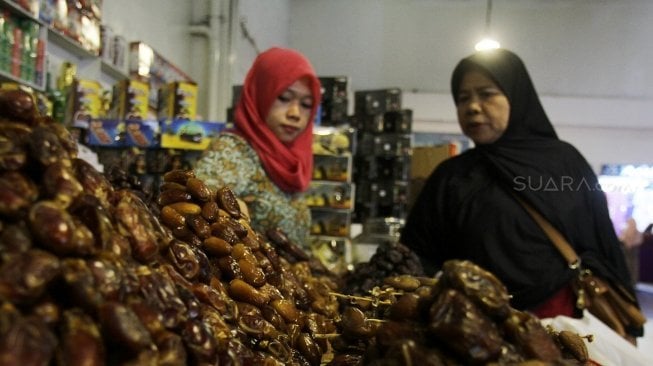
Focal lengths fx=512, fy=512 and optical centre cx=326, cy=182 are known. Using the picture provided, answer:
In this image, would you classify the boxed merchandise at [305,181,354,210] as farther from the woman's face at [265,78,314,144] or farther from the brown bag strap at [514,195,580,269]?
the brown bag strap at [514,195,580,269]

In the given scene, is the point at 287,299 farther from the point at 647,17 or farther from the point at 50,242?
the point at 647,17

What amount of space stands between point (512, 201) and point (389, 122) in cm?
356

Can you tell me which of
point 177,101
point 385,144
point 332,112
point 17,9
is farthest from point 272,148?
point 385,144

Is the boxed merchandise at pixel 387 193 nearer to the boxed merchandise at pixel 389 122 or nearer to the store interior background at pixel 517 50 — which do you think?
the boxed merchandise at pixel 389 122

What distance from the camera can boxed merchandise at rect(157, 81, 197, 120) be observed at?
3.46 m

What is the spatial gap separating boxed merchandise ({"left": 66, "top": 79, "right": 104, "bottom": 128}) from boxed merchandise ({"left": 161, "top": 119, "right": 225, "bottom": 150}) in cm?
40

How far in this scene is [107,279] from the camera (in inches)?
20.1

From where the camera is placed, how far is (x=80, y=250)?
51 centimetres

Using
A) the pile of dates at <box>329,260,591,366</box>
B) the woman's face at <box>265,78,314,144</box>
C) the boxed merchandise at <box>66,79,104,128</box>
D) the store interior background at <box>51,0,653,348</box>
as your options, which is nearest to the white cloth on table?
the pile of dates at <box>329,260,591,366</box>

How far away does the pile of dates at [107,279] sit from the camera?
0.45 metres

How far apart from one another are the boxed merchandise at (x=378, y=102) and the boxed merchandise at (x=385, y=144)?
256 millimetres

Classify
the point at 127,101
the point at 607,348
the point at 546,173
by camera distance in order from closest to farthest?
the point at 607,348 → the point at 546,173 → the point at 127,101

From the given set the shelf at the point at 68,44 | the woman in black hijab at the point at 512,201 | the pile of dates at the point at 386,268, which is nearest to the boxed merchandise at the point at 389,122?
the shelf at the point at 68,44

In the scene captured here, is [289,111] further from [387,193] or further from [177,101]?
[387,193]
